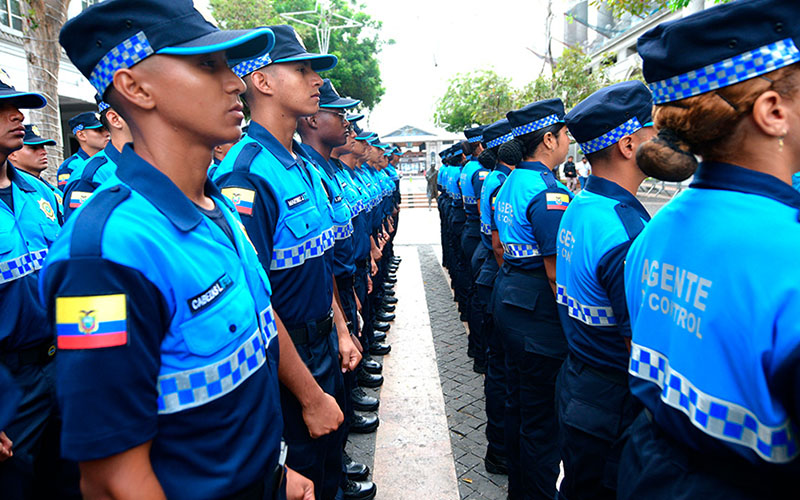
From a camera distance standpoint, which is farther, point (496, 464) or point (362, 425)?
point (362, 425)

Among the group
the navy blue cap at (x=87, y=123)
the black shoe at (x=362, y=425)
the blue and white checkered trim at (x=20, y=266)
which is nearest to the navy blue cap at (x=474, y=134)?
the black shoe at (x=362, y=425)

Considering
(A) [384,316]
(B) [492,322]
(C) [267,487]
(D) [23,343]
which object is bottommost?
(A) [384,316]

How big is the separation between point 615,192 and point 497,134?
146 inches

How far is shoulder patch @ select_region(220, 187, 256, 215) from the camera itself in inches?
86.2

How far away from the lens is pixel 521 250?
3344 millimetres

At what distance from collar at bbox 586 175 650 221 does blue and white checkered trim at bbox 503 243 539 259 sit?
0.97m

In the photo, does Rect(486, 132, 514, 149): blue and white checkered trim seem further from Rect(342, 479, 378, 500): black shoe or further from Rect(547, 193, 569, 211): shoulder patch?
Rect(342, 479, 378, 500): black shoe

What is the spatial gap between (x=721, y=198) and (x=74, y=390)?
154 cm

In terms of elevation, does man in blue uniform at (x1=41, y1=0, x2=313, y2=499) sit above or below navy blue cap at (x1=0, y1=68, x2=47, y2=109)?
below

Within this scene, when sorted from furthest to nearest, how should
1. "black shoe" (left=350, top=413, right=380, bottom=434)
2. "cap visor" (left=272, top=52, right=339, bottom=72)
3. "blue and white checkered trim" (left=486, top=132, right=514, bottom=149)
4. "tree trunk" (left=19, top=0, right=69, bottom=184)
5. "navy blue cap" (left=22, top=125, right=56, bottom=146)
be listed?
"tree trunk" (left=19, top=0, right=69, bottom=184) < "blue and white checkered trim" (left=486, top=132, right=514, bottom=149) < "navy blue cap" (left=22, top=125, right=56, bottom=146) < "black shoe" (left=350, top=413, right=380, bottom=434) < "cap visor" (left=272, top=52, right=339, bottom=72)

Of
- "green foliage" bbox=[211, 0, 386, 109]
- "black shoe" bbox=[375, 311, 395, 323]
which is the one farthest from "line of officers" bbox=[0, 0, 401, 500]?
"green foliage" bbox=[211, 0, 386, 109]

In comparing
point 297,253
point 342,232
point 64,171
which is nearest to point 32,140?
point 64,171

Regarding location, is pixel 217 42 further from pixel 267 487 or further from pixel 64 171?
pixel 64 171

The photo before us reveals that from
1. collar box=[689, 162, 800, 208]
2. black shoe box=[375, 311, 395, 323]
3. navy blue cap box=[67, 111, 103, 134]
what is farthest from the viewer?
black shoe box=[375, 311, 395, 323]
